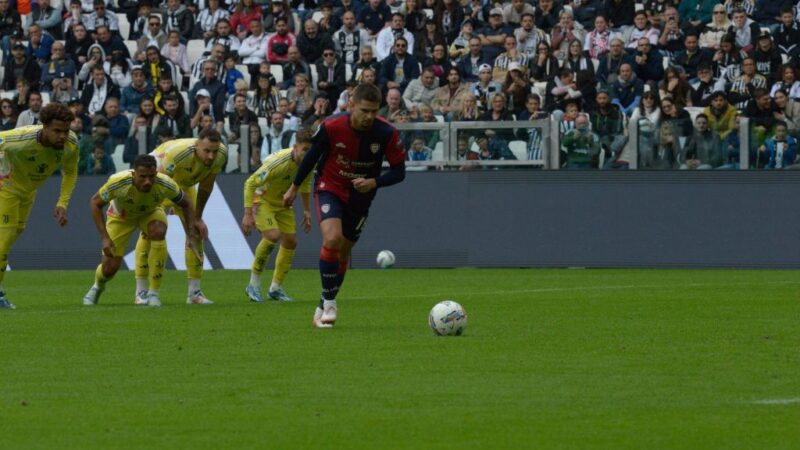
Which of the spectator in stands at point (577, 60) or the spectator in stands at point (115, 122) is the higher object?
the spectator in stands at point (577, 60)

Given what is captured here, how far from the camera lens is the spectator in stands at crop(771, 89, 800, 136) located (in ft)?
79.5

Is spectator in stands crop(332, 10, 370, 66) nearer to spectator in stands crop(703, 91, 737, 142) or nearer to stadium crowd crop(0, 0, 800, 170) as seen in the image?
stadium crowd crop(0, 0, 800, 170)

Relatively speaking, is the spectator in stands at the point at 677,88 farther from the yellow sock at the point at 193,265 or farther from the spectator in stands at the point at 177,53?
the yellow sock at the point at 193,265

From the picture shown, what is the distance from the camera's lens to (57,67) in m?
→ 31.0

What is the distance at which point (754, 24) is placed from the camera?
90.7ft

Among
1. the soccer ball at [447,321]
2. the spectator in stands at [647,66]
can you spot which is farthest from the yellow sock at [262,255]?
the spectator in stands at [647,66]

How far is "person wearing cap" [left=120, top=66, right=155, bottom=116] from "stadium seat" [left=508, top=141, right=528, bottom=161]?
7548 mm

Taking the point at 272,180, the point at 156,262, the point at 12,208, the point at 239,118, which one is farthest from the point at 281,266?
the point at 239,118

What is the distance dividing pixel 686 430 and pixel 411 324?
21.7ft

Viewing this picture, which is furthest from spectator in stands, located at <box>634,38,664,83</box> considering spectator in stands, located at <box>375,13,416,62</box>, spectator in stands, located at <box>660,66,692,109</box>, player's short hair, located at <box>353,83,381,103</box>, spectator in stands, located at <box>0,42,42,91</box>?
player's short hair, located at <box>353,83,381,103</box>

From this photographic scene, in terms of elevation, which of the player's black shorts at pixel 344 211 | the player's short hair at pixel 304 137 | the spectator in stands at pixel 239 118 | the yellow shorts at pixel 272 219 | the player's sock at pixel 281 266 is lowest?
the player's sock at pixel 281 266

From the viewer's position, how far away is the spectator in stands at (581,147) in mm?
25219

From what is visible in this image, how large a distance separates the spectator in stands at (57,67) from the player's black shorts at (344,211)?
1788cm

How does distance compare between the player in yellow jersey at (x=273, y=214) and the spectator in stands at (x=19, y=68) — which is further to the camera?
the spectator in stands at (x=19, y=68)
